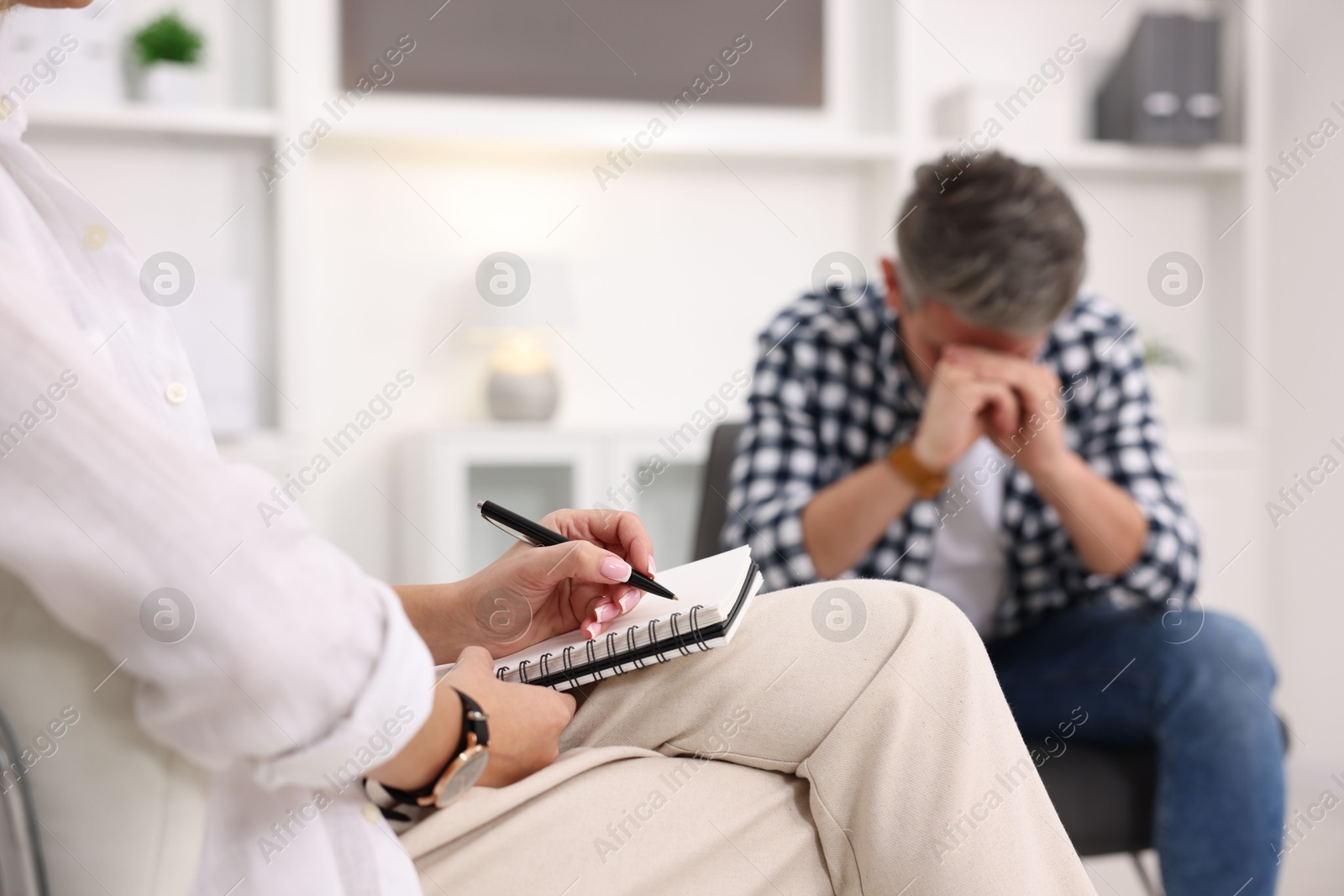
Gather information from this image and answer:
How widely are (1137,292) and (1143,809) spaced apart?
2.13 m

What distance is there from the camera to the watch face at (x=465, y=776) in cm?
56

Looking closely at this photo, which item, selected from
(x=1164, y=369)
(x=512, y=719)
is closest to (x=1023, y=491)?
(x=512, y=719)

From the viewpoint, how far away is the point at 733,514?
1.34 meters

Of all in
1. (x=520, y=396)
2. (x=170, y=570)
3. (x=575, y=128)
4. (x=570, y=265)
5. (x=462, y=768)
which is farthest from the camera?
(x=570, y=265)

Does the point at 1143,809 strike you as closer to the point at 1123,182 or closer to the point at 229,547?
the point at 229,547

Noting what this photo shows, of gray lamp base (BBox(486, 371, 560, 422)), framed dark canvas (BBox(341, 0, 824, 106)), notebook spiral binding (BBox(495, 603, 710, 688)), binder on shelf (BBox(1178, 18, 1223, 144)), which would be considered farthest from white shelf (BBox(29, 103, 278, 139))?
binder on shelf (BBox(1178, 18, 1223, 144))

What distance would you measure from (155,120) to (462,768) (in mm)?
2148

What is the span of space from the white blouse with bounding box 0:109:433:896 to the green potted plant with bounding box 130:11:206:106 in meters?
2.04

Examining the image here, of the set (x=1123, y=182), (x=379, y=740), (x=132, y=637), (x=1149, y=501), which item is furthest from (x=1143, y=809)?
(x=1123, y=182)

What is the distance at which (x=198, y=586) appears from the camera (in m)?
0.43

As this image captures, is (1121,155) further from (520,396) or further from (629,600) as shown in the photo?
(629,600)

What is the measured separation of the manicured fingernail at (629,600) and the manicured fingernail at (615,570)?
3 centimetres

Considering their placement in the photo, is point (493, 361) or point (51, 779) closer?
point (51, 779)

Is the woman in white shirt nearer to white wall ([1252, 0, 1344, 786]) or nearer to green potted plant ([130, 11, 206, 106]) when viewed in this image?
green potted plant ([130, 11, 206, 106])
